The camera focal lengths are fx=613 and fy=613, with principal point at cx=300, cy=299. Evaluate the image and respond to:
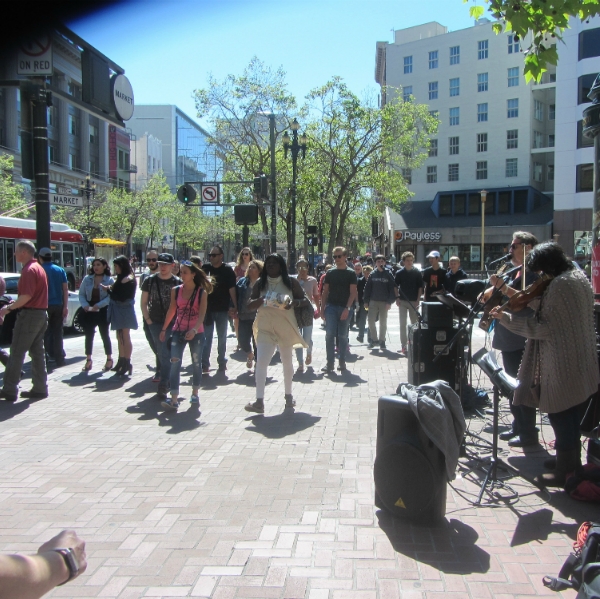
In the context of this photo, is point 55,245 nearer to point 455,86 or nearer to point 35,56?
point 35,56

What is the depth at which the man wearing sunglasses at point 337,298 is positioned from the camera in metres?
9.25

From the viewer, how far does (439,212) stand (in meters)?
55.1

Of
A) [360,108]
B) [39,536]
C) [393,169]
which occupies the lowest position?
[39,536]

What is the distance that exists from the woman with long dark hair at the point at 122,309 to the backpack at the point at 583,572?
22.9 feet

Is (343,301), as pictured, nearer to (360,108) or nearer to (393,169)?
(360,108)

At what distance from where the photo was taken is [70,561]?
2.25 metres

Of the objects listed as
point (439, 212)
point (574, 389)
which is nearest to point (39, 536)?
point (574, 389)

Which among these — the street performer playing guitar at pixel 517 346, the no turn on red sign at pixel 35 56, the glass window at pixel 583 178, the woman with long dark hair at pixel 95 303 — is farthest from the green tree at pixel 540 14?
the glass window at pixel 583 178

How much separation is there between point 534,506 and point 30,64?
719 cm

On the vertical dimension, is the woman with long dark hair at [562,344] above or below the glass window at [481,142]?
below

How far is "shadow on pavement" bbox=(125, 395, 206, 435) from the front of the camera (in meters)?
6.32

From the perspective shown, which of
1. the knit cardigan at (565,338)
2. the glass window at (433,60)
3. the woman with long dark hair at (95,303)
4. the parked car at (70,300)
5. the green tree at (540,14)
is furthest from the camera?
the glass window at (433,60)

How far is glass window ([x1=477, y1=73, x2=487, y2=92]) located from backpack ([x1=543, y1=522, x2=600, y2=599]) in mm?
57578

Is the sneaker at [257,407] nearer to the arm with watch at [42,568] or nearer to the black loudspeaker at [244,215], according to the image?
the arm with watch at [42,568]
